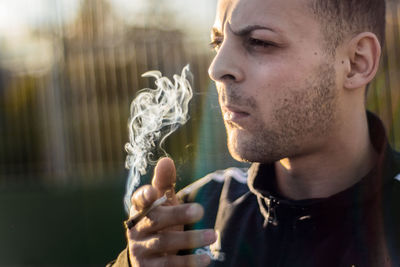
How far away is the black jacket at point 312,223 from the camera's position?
1481 millimetres

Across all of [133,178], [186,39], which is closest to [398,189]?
[133,178]

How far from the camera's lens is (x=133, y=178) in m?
1.88

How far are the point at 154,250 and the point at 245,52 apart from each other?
0.60m

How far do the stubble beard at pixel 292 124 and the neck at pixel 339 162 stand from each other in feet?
0.33

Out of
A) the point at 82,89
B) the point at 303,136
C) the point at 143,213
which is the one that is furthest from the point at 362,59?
the point at 82,89

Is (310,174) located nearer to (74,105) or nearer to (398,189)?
(398,189)

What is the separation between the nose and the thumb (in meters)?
0.27

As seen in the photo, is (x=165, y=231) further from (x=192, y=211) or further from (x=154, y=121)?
(x=154, y=121)

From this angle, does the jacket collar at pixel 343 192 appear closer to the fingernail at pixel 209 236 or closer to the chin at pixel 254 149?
the chin at pixel 254 149

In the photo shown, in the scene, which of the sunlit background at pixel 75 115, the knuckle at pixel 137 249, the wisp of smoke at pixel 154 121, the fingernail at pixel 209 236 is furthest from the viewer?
the sunlit background at pixel 75 115

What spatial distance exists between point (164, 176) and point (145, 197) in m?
0.08

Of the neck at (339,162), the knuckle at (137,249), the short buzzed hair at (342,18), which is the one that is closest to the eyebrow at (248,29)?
the short buzzed hair at (342,18)

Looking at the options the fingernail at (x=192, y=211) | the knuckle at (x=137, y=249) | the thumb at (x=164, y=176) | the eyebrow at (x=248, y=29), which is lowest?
the knuckle at (x=137, y=249)

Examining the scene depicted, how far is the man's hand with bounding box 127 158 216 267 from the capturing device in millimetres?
1457
